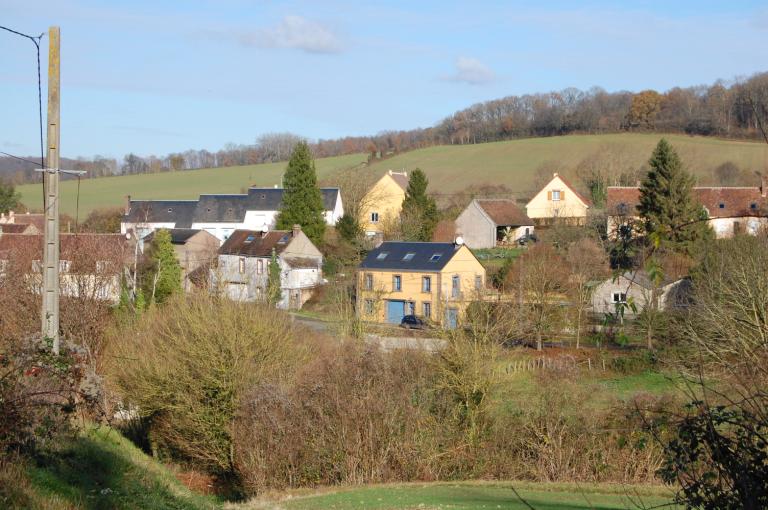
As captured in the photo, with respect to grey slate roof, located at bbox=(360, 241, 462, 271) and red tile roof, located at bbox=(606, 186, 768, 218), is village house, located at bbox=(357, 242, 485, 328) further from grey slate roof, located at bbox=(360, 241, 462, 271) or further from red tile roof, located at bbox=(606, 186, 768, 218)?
red tile roof, located at bbox=(606, 186, 768, 218)

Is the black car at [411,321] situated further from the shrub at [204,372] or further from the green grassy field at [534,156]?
the green grassy field at [534,156]

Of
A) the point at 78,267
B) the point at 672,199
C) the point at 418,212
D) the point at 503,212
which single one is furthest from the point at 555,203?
the point at 78,267

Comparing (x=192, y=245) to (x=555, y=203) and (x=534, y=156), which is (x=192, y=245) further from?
(x=534, y=156)

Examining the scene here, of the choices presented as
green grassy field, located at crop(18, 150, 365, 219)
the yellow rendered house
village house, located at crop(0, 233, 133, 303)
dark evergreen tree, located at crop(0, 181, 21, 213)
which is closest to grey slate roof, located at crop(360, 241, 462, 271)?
village house, located at crop(0, 233, 133, 303)

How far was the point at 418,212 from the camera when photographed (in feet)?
199

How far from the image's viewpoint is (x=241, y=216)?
7069 centimetres

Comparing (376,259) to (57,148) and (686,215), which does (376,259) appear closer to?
(686,215)

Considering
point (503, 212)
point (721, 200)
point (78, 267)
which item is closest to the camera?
point (78, 267)

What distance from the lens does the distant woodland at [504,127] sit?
87688 millimetres

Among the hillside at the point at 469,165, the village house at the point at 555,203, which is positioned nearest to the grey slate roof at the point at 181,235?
the hillside at the point at 469,165

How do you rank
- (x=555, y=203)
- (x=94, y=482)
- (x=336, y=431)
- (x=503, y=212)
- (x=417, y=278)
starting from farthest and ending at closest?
(x=555, y=203), (x=503, y=212), (x=417, y=278), (x=336, y=431), (x=94, y=482)

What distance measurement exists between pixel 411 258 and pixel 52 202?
3453cm

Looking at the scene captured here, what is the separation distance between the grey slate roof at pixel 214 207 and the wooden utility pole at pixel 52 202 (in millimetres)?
54471

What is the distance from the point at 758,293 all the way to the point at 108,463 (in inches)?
736
